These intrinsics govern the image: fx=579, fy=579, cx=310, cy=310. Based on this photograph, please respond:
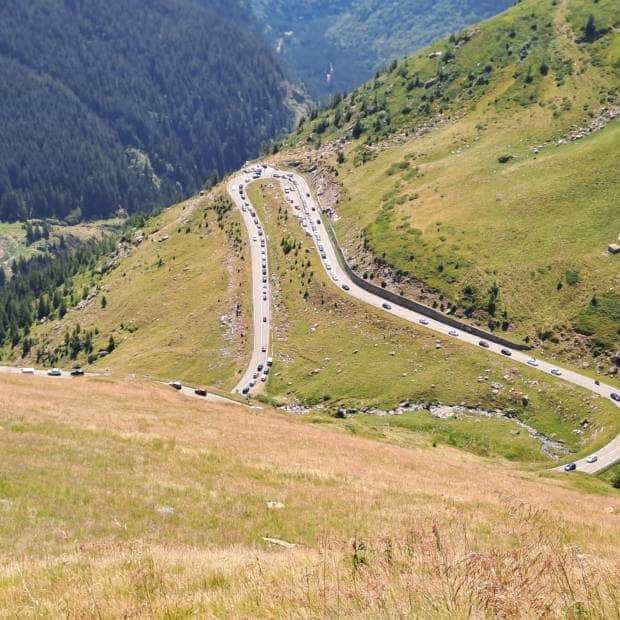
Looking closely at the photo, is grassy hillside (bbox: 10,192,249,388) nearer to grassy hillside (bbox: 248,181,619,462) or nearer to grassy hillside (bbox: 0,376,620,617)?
grassy hillside (bbox: 248,181,619,462)

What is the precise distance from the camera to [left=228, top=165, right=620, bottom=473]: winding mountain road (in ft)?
297

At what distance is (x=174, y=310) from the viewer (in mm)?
146000

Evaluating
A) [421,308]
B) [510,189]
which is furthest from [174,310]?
[510,189]

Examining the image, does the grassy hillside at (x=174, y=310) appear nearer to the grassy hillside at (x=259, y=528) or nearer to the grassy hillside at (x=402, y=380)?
the grassy hillside at (x=402, y=380)

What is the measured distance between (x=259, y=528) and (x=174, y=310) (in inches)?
5005

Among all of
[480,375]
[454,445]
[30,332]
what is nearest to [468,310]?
[480,375]

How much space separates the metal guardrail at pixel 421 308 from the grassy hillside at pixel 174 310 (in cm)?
2545

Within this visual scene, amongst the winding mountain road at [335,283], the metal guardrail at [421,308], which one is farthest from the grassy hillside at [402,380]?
the metal guardrail at [421,308]

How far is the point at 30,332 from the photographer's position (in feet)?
605

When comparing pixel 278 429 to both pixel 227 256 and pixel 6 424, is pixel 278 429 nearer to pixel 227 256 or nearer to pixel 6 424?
pixel 6 424

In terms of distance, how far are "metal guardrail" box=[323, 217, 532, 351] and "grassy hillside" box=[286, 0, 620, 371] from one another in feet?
9.33

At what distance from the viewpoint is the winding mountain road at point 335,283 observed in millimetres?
→ 90562

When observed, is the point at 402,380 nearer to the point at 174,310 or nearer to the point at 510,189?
the point at 510,189

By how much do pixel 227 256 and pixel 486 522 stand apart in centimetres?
13761
